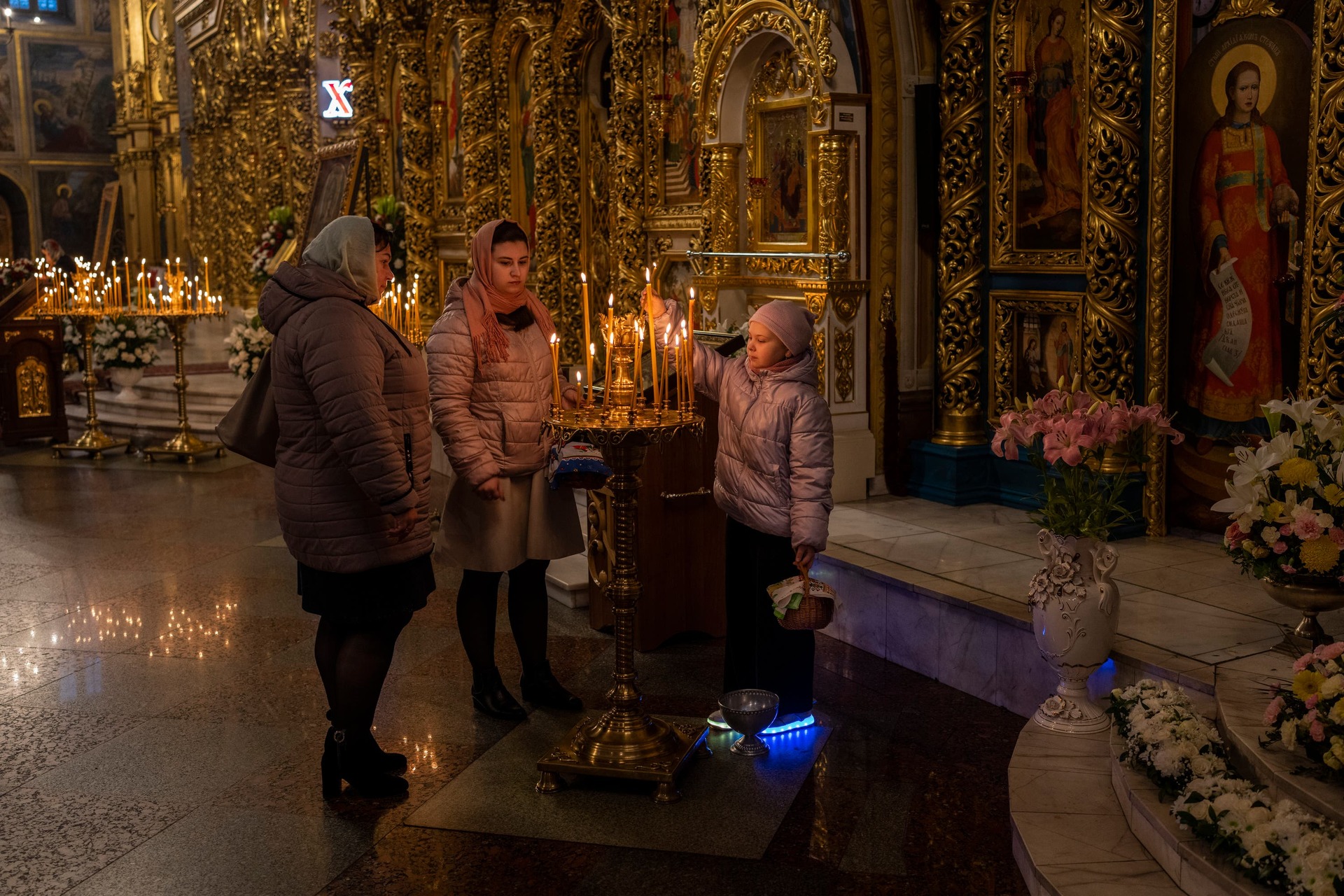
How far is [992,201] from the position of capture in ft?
24.4

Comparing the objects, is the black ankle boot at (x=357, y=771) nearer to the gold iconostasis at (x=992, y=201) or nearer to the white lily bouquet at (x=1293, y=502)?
the white lily bouquet at (x=1293, y=502)

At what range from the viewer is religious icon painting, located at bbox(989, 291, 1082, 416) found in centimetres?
716

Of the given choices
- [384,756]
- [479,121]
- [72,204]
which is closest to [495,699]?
[384,756]

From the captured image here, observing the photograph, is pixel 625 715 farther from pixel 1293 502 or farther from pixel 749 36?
pixel 749 36

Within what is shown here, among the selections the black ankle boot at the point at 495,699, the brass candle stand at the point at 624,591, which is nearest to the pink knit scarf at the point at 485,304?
the brass candle stand at the point at 624,591

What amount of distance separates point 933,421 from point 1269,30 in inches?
111

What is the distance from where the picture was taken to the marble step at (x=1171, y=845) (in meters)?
3.39

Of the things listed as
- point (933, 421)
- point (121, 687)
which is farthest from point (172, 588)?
point (933, 421)

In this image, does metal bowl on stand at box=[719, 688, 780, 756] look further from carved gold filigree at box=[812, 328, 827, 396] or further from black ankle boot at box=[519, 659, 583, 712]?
carved gold filigree at box=[812, 328, 827, 396]

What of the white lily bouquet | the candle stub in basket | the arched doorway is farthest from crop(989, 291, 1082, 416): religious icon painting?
the arched doorway

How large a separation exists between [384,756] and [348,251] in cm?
173

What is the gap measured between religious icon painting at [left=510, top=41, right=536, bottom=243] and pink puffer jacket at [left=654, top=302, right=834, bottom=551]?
772 centimetres

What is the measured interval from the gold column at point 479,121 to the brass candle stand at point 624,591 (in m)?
8.18

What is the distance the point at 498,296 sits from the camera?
191 inches
